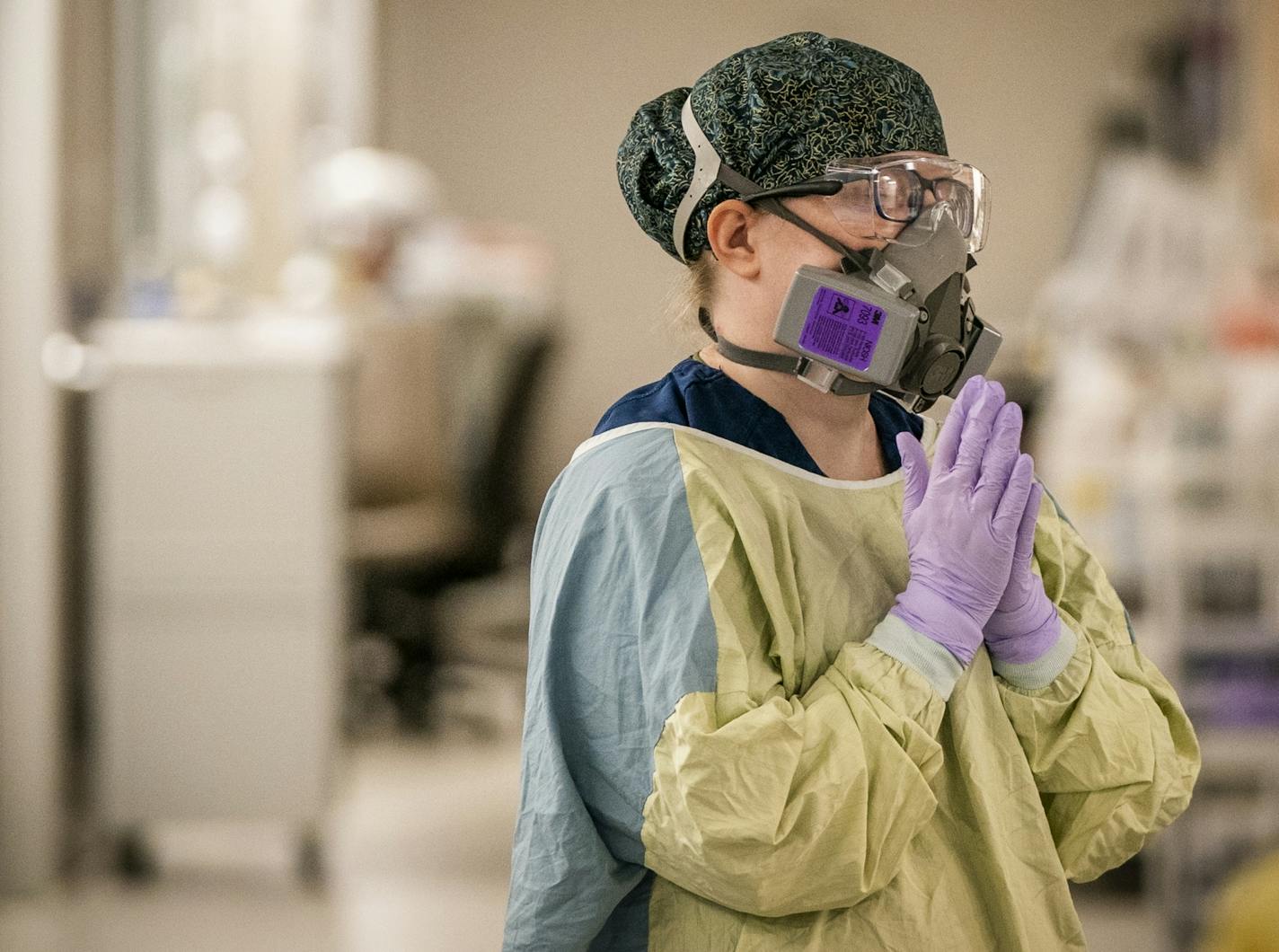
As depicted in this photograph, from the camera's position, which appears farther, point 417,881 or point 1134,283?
point 1134,283

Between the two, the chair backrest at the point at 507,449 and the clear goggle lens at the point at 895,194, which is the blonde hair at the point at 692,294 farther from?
the chair backrest at the point at 507,449

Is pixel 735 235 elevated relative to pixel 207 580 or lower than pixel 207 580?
elevated

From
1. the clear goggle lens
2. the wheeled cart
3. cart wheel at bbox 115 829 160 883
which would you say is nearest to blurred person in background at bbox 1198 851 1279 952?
the clear goggle lens

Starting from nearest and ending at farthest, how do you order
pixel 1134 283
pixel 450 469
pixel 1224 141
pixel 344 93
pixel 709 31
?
pixel 709 31 < pixel 1134 283 < pixel 450 469 < pixel 1224 141 < pixel 344 93

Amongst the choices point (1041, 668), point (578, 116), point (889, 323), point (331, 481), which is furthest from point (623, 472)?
point (578, 116)

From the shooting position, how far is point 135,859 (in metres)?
3.35

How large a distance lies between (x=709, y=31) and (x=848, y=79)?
1.64 meters

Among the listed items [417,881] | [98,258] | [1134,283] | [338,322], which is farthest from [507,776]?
[1134,283]

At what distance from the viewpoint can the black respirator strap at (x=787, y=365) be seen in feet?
3.15

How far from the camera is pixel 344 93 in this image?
6.17 m

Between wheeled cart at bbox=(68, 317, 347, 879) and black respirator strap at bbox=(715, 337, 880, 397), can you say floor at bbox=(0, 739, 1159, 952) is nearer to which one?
wheeled cart at bbox=(68, 317, 347, 879)

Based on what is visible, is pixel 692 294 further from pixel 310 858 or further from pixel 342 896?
pixel 310 858

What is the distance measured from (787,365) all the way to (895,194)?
123 millimetres

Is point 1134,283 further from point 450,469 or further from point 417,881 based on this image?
point 417,881
